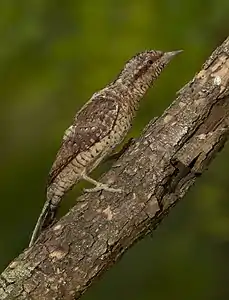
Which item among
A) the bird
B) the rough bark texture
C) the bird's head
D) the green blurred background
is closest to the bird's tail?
the bird

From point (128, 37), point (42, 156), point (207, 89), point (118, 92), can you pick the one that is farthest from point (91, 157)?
point (42, 156)

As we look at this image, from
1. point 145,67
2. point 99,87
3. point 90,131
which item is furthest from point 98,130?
point 99,87

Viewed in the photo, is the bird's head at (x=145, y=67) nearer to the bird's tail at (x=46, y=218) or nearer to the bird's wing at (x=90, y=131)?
the bird's wing at (x=90, y=131)

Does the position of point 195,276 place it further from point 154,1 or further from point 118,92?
point 118,92

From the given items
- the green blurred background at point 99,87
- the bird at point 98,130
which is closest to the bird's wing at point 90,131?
the bird at point 98,130

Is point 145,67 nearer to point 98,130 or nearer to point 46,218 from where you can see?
point 98,130

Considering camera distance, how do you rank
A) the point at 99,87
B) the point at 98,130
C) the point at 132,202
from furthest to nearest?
1. the point at 99,87
2. the point at 98,130
3. the point at 132,202
